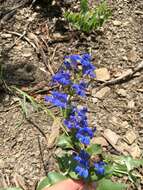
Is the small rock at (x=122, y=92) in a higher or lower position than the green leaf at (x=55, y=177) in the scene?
higher

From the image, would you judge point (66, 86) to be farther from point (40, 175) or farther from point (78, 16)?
point (78, 16)

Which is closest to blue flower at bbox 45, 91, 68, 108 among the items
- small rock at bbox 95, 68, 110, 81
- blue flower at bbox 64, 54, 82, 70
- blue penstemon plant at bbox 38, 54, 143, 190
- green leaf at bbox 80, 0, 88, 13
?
blue penstemon plant at bbox 38, 54, 143, 190

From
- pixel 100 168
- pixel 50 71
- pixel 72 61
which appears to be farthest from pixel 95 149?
pixel 50 71

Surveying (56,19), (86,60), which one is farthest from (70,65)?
(56,19)

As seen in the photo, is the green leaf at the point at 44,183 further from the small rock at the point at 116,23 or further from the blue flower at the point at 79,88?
the small rock at the point at 116,23

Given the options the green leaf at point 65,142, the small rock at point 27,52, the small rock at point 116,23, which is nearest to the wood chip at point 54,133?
the green leaf at point 65,142
